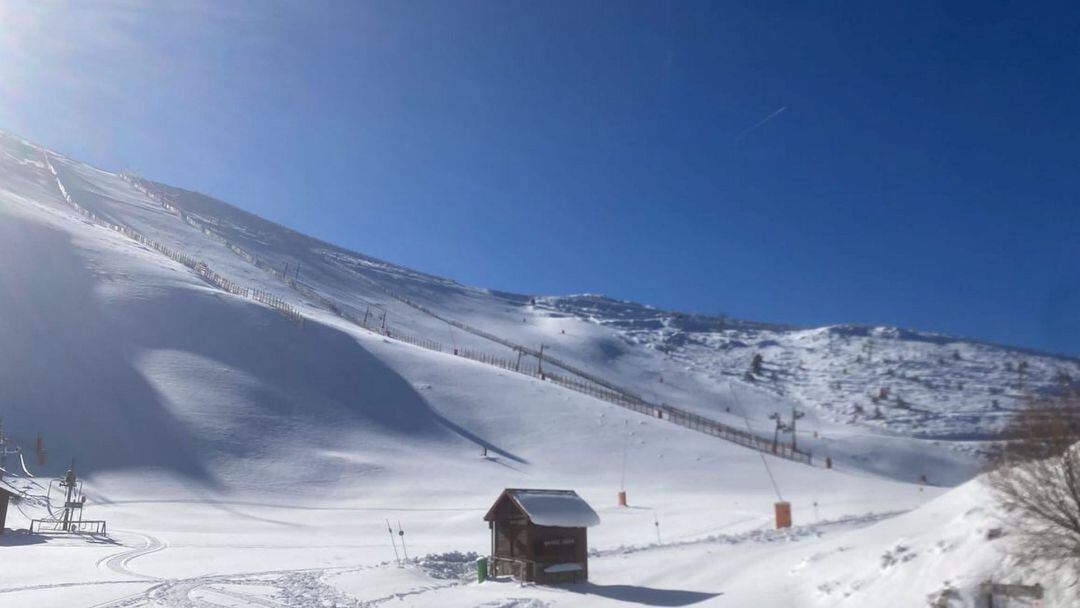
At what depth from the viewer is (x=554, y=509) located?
81.5 ft

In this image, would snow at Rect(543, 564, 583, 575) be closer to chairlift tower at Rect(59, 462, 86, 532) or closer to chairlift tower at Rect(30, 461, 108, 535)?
chairlift tower at Rect(30, 461, 108, 535)

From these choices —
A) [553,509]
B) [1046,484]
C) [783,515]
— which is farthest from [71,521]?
[1046,484]

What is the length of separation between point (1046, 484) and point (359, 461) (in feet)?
142

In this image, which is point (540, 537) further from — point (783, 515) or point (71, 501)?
point (71, 501)

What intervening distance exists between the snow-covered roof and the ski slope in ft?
6.04

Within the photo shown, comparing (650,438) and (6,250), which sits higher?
(6,250)

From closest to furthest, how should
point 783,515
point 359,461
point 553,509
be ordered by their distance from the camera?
point 553,509
point 783,515
point 359,461

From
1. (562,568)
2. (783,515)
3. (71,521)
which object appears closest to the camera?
(562,568)

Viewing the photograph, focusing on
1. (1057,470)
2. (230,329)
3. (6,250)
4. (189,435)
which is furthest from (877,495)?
(6,250)

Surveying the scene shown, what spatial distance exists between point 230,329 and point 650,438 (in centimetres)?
3309

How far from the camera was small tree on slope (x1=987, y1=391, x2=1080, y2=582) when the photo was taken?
10.4m

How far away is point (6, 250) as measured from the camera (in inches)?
2854

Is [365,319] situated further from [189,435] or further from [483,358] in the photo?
[189,435]

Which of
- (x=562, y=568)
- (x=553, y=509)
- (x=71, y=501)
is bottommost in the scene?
(x=562, y=568)
